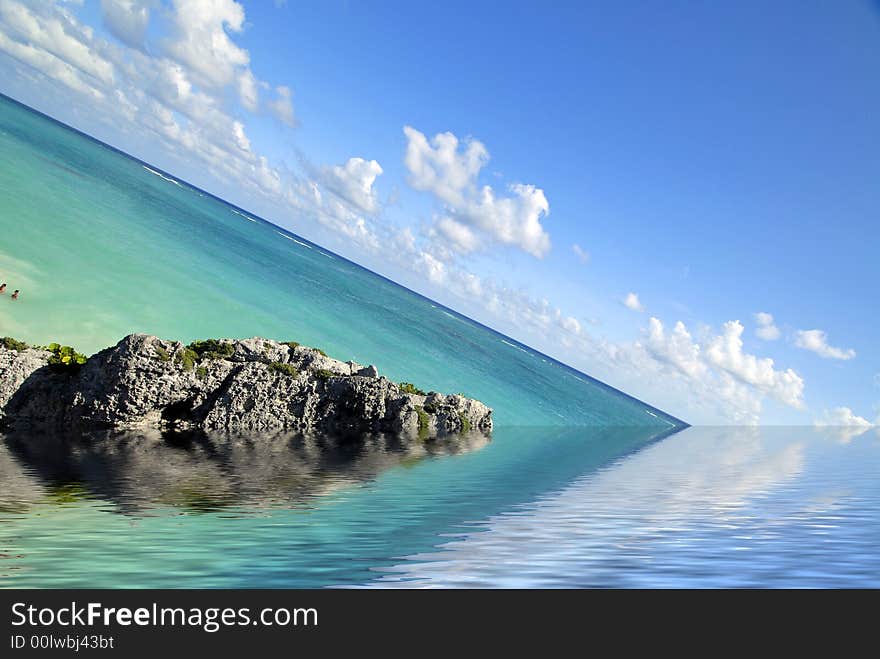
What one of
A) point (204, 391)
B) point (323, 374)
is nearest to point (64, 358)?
point (204, 391)

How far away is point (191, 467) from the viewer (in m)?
27.6

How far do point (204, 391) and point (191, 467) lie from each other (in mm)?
24061

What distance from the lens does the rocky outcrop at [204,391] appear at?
156 ft

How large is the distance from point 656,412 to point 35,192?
312 feet

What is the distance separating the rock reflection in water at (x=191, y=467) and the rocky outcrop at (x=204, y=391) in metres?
4.01

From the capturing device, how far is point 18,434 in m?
41.8

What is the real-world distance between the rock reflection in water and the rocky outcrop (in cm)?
401

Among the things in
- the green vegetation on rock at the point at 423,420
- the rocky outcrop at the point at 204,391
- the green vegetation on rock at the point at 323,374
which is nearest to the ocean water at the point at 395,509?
the rocky outcrop at the point at 204,391

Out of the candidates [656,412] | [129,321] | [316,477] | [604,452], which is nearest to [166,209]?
[129,321]

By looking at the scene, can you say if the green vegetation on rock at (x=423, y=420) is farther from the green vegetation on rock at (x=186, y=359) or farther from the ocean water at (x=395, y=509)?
the green vegetation on rock at (x=186, y=359)

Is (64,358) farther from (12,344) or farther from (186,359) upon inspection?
(186,359)
